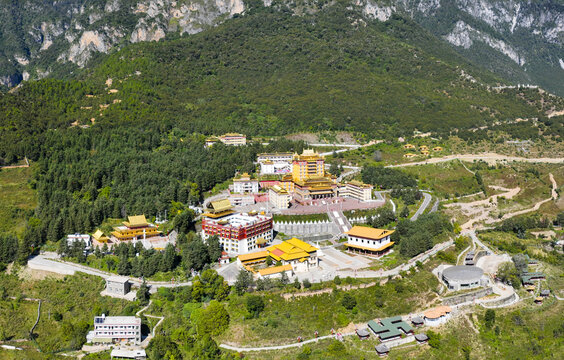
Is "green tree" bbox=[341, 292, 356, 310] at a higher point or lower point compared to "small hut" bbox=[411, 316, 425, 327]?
higher

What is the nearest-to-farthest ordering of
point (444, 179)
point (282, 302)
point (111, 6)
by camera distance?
point (282, 302), point (444, 179), point (111, 6)

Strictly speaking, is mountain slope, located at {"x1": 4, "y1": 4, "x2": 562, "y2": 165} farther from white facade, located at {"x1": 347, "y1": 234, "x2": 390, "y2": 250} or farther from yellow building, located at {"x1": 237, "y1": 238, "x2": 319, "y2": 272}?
white facade, located at {"x1": 347, "y1": 234, "x2": 390, "y2": 250}

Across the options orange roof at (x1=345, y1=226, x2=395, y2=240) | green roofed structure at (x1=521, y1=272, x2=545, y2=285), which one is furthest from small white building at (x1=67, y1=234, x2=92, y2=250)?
green roofed structure at (x1=521, y1=272, x2=545, y2=285)

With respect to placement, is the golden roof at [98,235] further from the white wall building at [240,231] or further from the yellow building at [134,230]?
the white wall building at [240,231]

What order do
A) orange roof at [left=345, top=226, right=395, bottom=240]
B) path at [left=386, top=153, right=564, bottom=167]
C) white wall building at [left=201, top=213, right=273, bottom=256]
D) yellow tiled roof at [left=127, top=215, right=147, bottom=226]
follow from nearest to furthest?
1. white wall building at [left=201, top=213, right=273, bottom=256]
2. orange roof at [left=345, top=226, right=395, bottom=240]
3. yellow tiled roof at [left=127, top=215, right=147, bottom=226]
4. path at [left=386, top=153, right=564, bottom=167]

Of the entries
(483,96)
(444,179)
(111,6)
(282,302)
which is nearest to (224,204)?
(282,302)

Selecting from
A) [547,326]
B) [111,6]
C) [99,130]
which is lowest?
[547,326]

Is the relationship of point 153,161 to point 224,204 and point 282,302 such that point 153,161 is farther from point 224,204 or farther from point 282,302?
point 282,302
